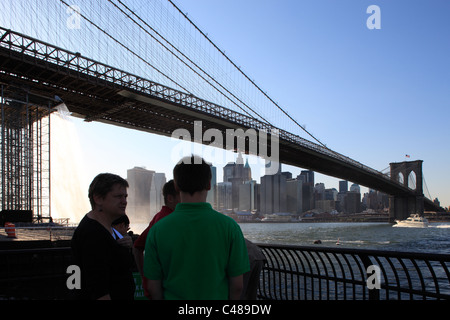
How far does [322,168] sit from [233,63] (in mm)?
15451

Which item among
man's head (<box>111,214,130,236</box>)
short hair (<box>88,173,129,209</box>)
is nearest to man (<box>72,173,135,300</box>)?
short hair (<box>88,173,129,209</box>)

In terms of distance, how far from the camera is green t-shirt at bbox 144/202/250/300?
1.86 metres

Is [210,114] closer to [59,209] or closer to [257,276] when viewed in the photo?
[59,209]

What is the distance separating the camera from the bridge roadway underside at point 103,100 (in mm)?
22438

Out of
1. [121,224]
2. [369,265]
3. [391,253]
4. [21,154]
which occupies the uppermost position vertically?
[21,154]

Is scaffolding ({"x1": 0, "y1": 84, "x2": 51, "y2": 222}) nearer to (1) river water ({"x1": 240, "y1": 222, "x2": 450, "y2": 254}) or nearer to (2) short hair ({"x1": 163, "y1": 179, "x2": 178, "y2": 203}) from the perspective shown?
(1) river water ({"x1": 240, "y1": 222, "x2": 450, "y2": 254})

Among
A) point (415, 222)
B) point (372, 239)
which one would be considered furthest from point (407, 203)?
point (372, 239)

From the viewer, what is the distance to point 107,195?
2.42 metres

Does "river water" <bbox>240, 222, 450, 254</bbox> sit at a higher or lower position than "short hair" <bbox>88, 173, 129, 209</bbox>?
lower

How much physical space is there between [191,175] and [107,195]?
2.32ft

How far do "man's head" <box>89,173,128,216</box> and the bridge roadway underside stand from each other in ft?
71.4

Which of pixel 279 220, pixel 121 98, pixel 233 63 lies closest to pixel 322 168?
pixel 233 63

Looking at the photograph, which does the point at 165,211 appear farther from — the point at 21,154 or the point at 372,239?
the point at 372,239

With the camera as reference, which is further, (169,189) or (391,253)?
(391,253)
